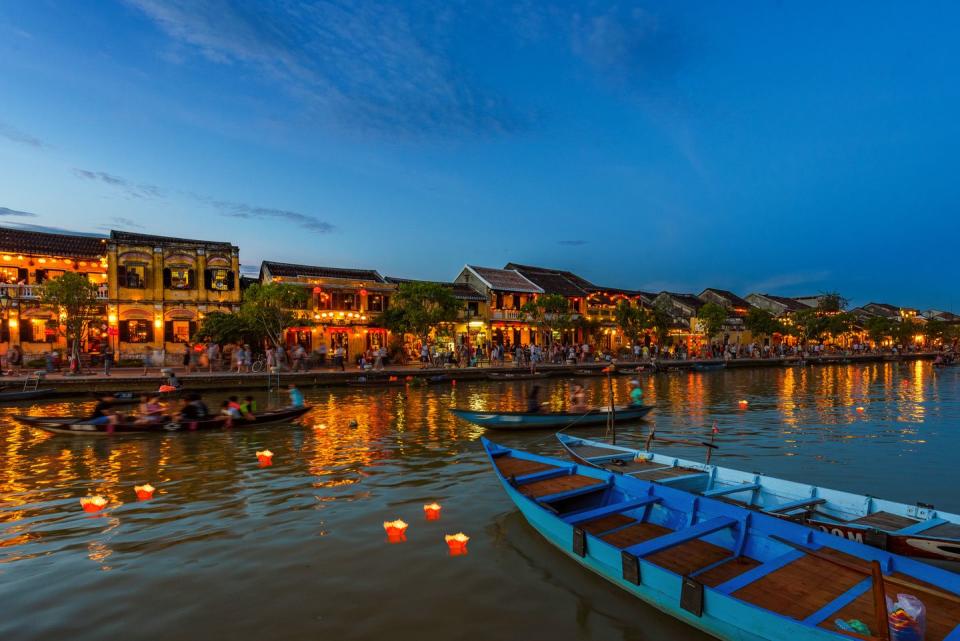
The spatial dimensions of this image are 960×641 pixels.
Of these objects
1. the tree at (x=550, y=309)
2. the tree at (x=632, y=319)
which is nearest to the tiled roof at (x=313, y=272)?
the tree at (x=550, y=309)

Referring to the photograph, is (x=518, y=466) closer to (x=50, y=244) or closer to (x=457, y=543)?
(x=457, y=543)

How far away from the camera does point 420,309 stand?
37125 mm

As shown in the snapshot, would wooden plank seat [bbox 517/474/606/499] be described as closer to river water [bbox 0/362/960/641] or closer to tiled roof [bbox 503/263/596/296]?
river water [bbox 0/362/960/641]

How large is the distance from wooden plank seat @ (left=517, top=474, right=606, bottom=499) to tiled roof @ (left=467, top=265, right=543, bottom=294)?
1622 inches

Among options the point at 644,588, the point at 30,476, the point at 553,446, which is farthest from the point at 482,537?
the point at 30,476

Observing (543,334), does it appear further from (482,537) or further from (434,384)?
(482,537)

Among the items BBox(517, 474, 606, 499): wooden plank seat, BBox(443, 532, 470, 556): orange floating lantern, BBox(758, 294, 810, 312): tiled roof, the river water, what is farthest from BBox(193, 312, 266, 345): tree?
BBox(758, 294, 810, 312): tiled roof

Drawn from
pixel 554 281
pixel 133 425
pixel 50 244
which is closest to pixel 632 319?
pixel 554 281

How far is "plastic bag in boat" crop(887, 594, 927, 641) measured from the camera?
14.1 ft

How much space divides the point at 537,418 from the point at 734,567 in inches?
452

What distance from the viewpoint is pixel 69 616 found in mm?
6211

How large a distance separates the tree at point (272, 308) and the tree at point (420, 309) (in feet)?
21.2

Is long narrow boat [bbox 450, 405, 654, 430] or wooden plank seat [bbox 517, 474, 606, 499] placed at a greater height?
wooden plank seat [bbox 517, 474, 606, 499]

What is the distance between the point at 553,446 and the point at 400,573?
9.02 metres
